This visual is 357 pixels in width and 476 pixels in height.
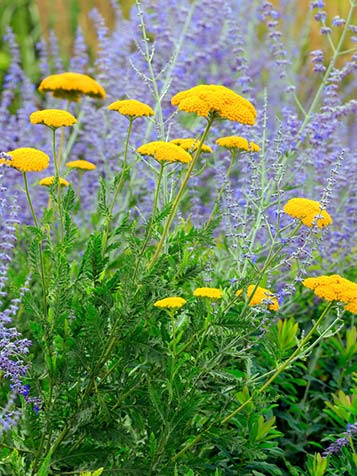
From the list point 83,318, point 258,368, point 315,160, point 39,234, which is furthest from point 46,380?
point 315,160

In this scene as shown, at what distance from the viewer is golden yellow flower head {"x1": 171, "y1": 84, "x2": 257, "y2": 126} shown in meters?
2.37

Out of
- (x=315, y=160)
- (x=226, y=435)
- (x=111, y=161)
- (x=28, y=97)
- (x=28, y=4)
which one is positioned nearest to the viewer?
(x=226, y=435)

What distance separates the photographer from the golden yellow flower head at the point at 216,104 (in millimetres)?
2373

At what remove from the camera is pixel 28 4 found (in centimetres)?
1117

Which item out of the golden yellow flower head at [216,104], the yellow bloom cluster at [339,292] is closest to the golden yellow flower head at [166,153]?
the golden yellow flower head at [216,104]

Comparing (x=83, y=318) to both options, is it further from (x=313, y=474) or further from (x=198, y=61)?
(x=198, y=61)

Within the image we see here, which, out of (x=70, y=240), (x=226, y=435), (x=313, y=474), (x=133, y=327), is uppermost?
(x=70, y=240)

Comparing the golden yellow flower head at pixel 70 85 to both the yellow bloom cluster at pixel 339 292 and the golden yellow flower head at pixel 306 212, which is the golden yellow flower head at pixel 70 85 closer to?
the golden yellow flower head at pixel 306 212

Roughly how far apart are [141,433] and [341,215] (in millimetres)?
2397

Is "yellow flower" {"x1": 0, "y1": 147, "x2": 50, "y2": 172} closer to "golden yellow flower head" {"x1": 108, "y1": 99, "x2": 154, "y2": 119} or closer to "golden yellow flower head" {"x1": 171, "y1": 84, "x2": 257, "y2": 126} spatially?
"golden yellow flower head" {"x1": 108, "y1": 99, "x2": 154, "y2": 119}

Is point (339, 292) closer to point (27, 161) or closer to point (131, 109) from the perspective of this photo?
point (131, 109)

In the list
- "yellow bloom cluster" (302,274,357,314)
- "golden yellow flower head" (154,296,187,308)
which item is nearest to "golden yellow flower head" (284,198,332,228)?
"yellow bloom cluster" (302,274,357,314)

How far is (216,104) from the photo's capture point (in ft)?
7.79

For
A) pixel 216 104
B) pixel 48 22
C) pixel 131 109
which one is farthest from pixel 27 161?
pixel 48 22
